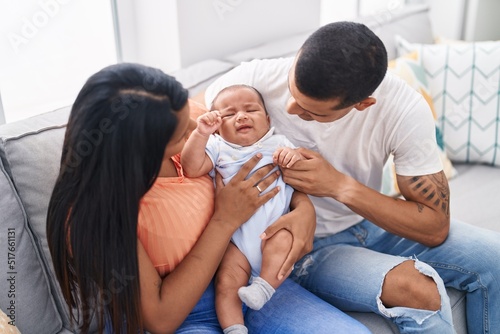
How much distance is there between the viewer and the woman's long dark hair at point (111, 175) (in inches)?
37.7

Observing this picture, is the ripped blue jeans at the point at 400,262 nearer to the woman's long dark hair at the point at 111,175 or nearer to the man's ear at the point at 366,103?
the man's ear at the point at 366,103

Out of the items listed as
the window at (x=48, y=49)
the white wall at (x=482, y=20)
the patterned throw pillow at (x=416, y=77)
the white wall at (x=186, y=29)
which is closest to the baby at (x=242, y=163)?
the white wall at (x=186, y=29)

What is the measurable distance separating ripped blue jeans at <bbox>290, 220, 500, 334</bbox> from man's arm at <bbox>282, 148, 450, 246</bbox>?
0.24ft

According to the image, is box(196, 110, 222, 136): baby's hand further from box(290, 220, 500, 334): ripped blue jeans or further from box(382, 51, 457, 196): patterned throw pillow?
box(382, 51, 457, 196): patterned throw pillow

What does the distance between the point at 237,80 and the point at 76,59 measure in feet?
2.14

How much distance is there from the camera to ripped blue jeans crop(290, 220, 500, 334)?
132 centimetres

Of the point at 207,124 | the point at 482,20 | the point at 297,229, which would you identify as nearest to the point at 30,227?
the point at 207,124

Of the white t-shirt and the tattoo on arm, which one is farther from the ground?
Result: the white t-shirt

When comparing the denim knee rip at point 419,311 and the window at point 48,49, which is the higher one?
the window at point 48,49

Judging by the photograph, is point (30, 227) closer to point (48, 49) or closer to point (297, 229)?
point (297, 229)

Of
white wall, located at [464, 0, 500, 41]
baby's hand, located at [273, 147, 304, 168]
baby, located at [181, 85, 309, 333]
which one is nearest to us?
baby, located at [181, 85, 309, 333]

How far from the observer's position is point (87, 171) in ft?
3.20

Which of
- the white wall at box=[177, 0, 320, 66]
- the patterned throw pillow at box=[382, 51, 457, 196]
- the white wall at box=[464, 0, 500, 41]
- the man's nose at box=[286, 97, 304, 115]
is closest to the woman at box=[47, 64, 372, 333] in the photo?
the man's nose at box=[286, 97, 304, 115]

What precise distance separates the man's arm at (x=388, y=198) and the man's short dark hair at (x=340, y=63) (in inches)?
8.3
